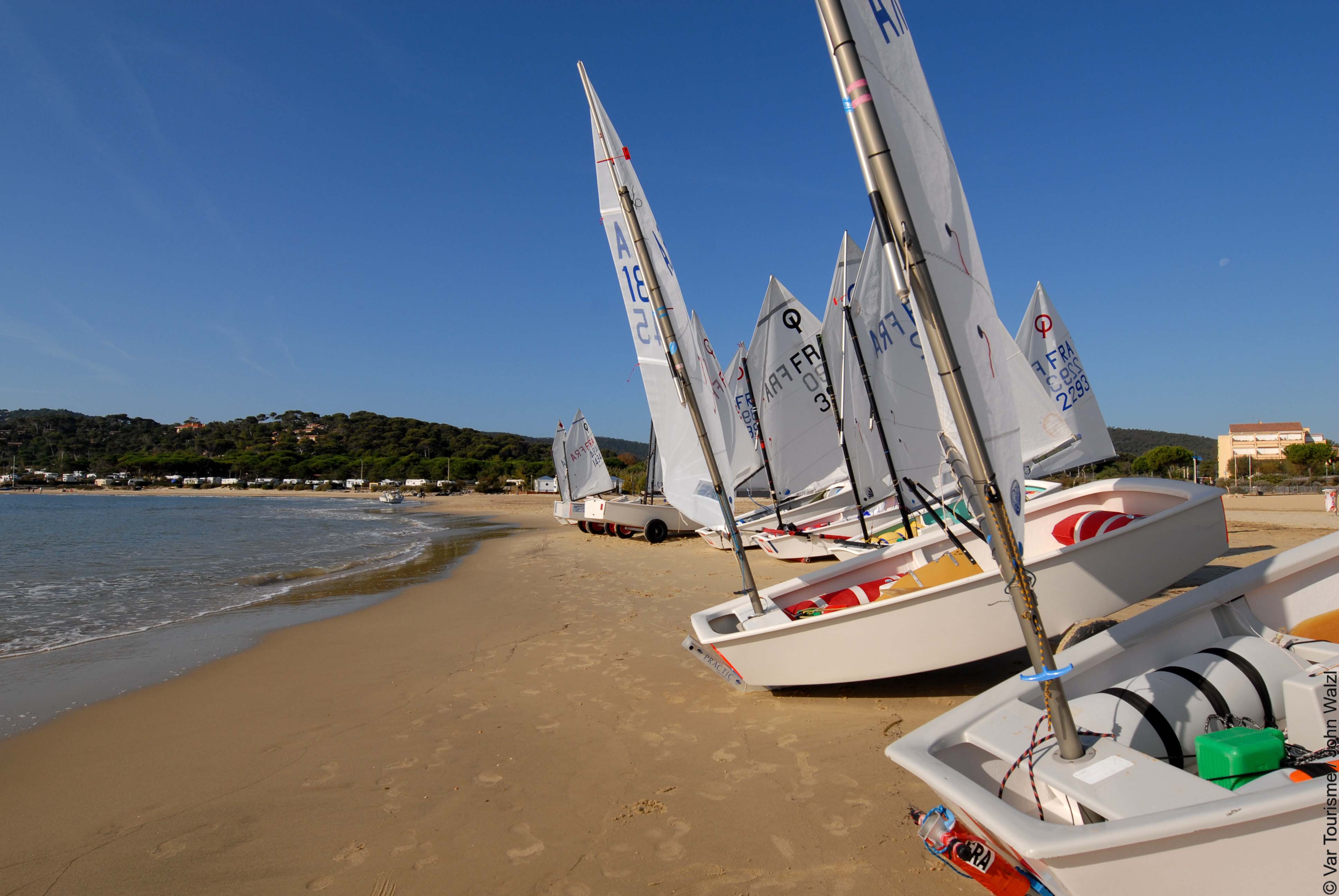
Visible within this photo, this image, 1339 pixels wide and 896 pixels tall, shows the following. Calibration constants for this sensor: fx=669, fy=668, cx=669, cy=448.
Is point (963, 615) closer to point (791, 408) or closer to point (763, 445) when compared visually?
point (791, 408)

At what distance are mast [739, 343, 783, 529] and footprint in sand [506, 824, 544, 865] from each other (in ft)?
29.6

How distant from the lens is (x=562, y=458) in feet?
73.2

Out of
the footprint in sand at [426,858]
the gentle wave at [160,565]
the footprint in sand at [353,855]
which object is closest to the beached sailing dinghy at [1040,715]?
the footprint in sand at [426,858]

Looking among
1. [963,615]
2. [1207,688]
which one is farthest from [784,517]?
[1207,688]

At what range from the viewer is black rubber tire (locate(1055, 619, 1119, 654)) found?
13.7 feet

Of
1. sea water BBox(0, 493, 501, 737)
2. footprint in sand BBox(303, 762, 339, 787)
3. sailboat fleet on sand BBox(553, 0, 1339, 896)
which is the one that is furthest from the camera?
sea water BBox(0, 493, 501, 737)

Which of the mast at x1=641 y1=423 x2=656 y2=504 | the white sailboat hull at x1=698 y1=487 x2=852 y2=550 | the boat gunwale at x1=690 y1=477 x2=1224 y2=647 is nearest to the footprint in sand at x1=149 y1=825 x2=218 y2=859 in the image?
the boat gunwale at x1=690 y1=477 x2=1224 y2=647

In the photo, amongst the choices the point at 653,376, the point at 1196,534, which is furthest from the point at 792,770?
the point at 1196,534

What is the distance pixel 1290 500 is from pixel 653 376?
1072 inches

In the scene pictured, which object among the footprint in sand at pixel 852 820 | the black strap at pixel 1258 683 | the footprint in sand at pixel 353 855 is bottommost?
the footprint in sand at pixel 852 820

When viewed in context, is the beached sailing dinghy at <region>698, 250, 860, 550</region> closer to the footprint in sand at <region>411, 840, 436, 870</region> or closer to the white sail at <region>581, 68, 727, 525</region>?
the white sail at <region>581, 68, 727, 525</region>

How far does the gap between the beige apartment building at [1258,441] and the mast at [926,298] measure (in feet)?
222

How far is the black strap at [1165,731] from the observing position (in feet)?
8.12

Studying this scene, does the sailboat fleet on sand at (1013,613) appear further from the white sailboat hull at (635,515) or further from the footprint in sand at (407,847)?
the white sailboat hull at (635,515)
